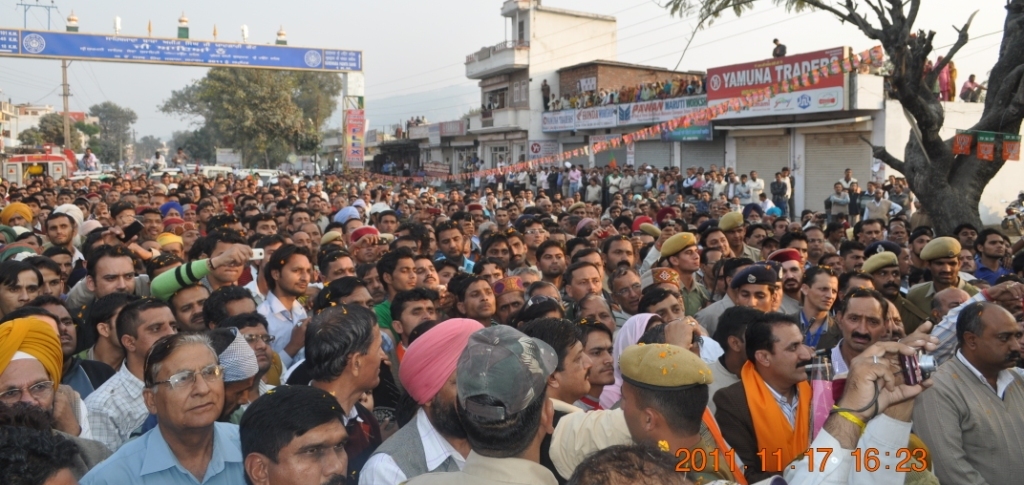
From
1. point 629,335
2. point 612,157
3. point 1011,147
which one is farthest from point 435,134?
point 629,335

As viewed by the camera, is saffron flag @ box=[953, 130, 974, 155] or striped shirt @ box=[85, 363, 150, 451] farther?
saffron flag @ box=[953, 130, 974, 155]

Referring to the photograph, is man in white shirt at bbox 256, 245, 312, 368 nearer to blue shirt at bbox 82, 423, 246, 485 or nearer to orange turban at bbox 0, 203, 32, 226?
blue shirt at bbox 82, 423, 246, 485

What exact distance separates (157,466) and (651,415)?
1672 millimetres

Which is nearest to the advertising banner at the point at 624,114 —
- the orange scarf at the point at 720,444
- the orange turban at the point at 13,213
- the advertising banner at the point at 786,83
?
the advertising banner at the point at 786,83

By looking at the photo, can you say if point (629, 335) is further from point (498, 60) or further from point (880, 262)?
point (498, 60)

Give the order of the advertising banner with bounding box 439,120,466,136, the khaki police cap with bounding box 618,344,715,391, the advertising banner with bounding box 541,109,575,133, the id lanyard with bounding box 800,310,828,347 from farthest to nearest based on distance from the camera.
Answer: the advertising banner with bounding box 439,120,466,136 → the advertising banner with bounding box 541,109,575,133 → the id lanyard with bounding box 800,310,828,347 → the khaki police cap with bounding box 618,344,715,391

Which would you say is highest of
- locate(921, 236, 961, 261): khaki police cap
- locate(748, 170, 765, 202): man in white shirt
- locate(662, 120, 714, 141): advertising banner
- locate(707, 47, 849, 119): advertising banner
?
locate(707, 47, 849, 119): advertising banner

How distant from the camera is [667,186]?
21.3 m

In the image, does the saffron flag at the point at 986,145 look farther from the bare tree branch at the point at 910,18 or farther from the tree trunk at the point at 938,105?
the bare tree branch at the point at 910,18

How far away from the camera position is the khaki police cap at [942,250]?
6.43m

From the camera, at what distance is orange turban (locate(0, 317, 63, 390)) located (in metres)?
3.33

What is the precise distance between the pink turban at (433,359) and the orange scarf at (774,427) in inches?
51.2

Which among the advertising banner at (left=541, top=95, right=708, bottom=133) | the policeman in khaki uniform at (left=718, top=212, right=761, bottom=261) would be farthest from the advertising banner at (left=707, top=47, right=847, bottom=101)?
the policeman in khaki uniform at (left=718, top=212, right=761, bottom=261)

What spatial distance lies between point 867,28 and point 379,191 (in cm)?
1173
